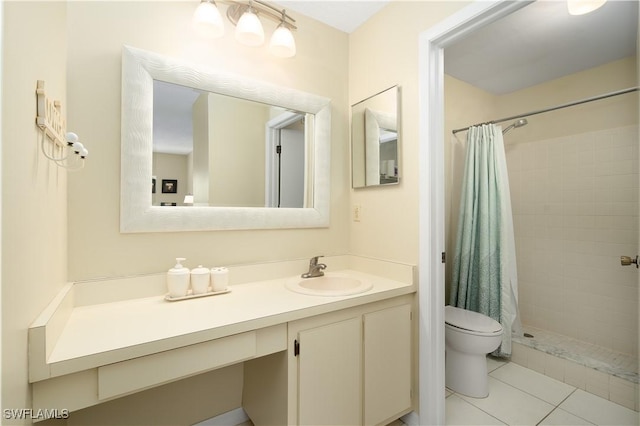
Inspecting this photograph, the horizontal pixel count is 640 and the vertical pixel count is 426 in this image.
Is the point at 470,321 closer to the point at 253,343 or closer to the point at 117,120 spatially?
the point at 253,343

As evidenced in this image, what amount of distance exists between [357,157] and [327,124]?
0.30 meters

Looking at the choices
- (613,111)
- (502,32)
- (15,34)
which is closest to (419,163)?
(502,32)

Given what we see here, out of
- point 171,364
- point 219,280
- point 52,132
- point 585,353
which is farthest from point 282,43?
point 585,353

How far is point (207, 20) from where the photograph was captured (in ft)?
4.67

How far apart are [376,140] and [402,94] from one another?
300 millimetres

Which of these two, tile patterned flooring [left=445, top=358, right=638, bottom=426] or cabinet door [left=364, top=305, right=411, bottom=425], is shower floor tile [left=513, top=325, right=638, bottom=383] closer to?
tile patterned flooring [left=445, top=358, right=638, bottom=426]

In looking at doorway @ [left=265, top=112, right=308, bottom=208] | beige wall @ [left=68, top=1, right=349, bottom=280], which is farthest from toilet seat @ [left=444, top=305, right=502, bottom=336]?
doorway @ [left=265, top=112, right=308, bottom=208]

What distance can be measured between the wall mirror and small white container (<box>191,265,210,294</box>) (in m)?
1.11

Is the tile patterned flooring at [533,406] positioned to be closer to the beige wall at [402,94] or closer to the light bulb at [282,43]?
the beige wall at [402,94]

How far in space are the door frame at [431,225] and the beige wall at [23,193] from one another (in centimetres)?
153

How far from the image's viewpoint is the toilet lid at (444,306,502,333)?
6.20 ft

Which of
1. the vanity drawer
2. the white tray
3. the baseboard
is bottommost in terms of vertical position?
the baseboard

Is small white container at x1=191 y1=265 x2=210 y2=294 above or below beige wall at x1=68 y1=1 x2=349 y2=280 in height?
below

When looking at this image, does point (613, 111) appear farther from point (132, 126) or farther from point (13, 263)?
point (13, 263)
